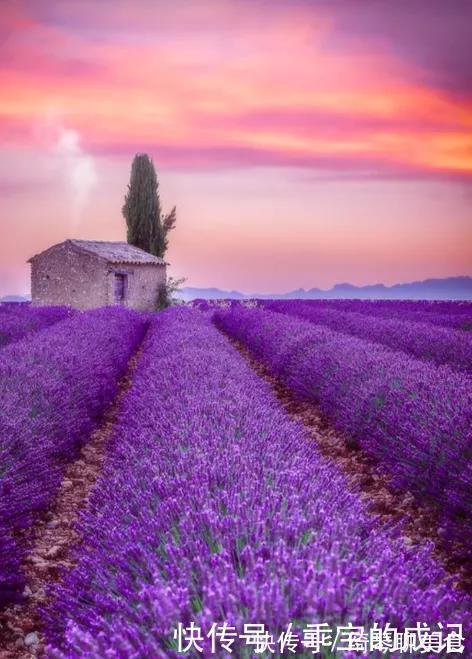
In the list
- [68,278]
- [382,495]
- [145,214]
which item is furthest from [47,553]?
[145,214]

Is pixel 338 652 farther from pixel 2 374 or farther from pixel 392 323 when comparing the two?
pixel 392 323

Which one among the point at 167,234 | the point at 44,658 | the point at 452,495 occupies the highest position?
the point at 167,234

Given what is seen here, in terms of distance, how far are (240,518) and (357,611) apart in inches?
22.6

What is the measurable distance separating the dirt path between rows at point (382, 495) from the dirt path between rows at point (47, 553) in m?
1.67

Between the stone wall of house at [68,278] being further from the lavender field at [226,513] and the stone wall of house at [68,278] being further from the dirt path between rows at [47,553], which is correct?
the dirt path between rows at [47,553]

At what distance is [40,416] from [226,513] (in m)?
2.92

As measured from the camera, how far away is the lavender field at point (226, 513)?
153cm

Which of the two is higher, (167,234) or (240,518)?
(167,234)

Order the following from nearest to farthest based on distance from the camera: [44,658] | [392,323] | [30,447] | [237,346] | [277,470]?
[44,658]
[277,470]
[30,447]
[392,323]
[237,346]

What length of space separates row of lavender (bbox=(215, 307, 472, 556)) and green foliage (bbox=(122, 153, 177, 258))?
25493 mm

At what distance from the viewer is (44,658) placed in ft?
8.24

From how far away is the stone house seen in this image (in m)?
24.0

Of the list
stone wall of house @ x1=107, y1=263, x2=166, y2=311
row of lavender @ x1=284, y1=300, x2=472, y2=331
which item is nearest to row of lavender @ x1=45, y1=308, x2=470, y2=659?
row of lavender @ x1=284, y1=300, x2=472, y2=331

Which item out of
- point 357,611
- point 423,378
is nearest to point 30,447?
point 357,611
